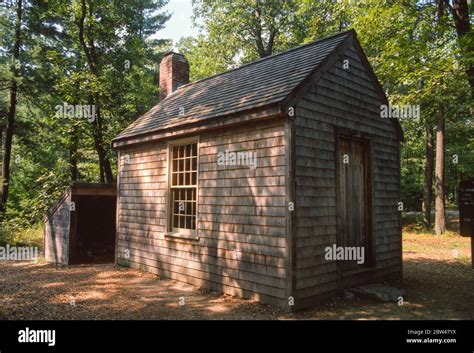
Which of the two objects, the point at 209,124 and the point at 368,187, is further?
the point at 368,187

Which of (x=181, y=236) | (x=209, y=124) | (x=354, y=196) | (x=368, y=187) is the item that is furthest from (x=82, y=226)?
(x=368, y=187)

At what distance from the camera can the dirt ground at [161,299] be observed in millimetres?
5965

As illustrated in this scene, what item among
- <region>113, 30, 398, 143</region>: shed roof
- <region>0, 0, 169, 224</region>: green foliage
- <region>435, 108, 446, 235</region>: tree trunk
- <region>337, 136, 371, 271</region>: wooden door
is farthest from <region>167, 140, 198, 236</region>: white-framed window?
<region>435, 108, 446, 235</region>: tree trunk

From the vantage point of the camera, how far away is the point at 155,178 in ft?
30.4

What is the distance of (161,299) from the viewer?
6.97 meters

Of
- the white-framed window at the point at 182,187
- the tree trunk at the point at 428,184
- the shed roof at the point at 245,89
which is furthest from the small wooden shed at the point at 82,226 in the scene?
the tree trunk at the point at 428,184

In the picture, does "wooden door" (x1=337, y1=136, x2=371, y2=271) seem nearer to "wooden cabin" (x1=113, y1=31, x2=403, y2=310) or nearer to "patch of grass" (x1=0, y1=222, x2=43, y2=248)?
"wooden cabin" (x1=113, y1=31, x2=403, y2=310)

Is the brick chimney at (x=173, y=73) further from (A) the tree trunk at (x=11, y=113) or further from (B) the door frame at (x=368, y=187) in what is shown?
(A) the tree trunk at (x=11, y=113)

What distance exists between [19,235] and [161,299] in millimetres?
12405

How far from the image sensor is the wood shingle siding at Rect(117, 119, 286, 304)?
6.27m

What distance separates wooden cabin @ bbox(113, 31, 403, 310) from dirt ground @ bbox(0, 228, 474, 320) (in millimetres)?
376

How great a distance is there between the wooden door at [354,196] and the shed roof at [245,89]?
1.83 metres

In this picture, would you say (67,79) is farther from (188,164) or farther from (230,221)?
(230,221)

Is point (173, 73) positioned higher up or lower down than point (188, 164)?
higher up
